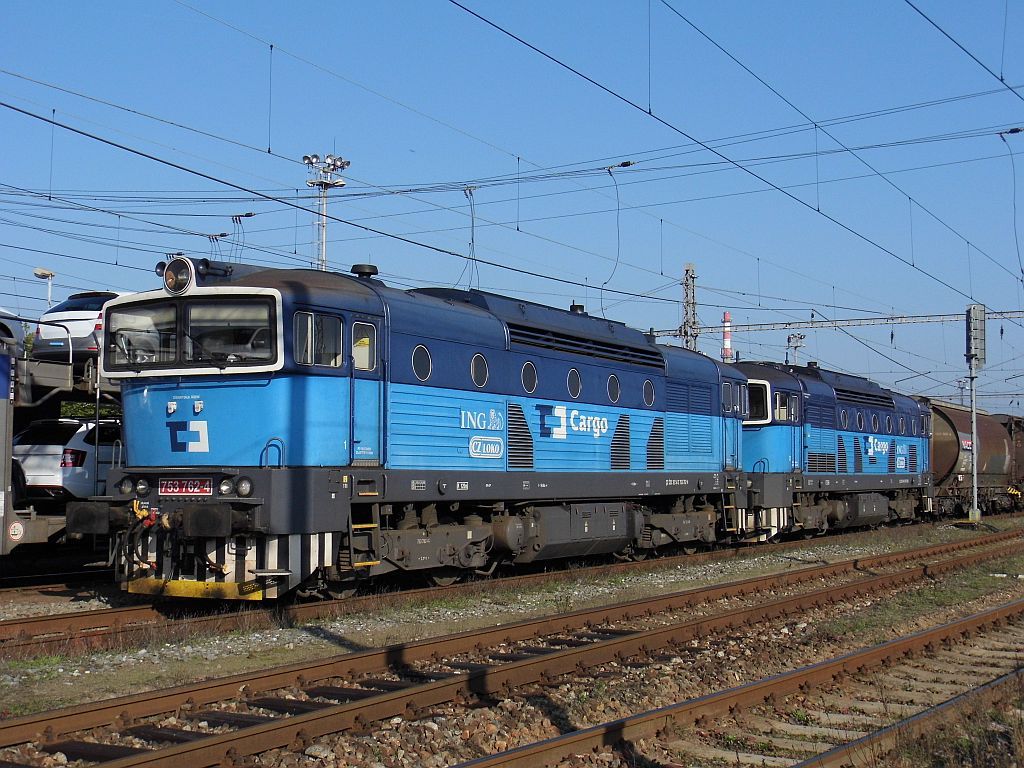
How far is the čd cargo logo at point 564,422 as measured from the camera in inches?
688

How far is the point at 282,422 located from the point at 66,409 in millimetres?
12029

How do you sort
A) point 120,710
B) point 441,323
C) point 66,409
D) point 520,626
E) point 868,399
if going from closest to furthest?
point 120,710 → point 520,626 → point 441,323 → point 66,409 → point 868,399

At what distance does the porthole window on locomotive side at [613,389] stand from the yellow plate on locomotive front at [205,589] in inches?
330

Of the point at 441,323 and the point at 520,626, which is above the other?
the point at 441,323

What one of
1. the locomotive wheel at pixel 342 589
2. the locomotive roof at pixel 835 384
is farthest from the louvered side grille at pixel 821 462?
the locomotive wheel at pixel 342 589

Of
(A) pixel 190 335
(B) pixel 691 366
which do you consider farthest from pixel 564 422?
(A) pixel 190 335

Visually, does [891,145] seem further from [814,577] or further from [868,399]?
[814,577]

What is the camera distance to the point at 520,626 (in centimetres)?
1230

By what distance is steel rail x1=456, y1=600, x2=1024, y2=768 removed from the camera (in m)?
7.38

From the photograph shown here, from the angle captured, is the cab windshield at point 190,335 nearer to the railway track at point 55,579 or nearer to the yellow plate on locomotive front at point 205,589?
the yellow plate on locomotive front at point 205,589

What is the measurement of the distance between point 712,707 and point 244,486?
20.3 ft

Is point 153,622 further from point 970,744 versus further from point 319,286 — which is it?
point 970,744

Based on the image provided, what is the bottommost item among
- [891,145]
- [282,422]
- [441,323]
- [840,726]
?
[840,726]

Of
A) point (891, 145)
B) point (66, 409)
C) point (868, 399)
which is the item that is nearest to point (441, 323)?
point (66, 409)
